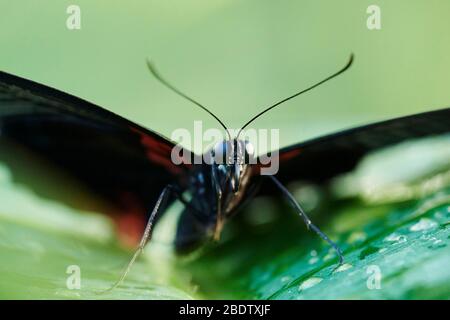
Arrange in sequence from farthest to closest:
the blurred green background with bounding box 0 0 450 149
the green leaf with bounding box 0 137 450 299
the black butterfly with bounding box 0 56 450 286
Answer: the blurred green background with bounding box 0 0 450 149
the black butterfly with bounding box 0 56 450 286
the green leaf with bounding box 0 137 450 299

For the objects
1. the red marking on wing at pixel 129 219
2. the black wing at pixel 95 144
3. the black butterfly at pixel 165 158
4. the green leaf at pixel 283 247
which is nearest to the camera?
the green leaf at pixel 283 247

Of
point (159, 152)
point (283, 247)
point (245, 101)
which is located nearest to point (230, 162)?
point (159, 152)

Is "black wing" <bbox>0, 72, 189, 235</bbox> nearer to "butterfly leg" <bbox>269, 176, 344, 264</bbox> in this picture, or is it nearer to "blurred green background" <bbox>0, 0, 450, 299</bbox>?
"blurred green background" <bbox>0, 0, 450, 299</bbox>

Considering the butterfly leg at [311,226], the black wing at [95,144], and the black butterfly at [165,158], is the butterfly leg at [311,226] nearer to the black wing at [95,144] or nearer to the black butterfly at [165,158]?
the black butterfly at [165,158]

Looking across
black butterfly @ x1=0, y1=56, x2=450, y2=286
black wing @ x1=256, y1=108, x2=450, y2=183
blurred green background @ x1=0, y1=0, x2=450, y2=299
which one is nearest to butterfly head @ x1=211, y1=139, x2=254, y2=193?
black butterfly @ x1=0, y1=56, x2=450, y2=286

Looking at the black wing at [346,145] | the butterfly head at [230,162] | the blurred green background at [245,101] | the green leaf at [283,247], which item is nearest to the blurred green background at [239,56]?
the blurred green background at [245,101]

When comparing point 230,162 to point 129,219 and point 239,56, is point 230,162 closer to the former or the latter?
point 129,219
